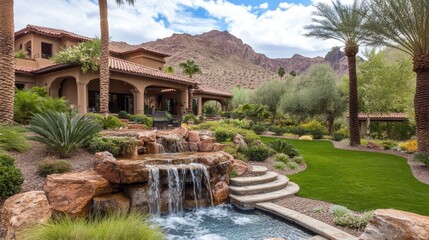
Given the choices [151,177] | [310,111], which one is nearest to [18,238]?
[151,177]

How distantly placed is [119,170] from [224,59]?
302 feet

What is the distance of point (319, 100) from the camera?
1089 inches

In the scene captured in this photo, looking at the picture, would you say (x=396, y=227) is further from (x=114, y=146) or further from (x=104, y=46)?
(x=104, y=46)

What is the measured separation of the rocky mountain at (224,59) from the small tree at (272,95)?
9902 millimetres

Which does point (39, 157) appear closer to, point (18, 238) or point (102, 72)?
point (18, 238)

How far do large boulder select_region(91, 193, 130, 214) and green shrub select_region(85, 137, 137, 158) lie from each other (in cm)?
250

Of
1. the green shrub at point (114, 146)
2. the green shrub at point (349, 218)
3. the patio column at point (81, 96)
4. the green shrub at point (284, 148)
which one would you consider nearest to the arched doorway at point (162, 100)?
the patio column at point (81, 96)

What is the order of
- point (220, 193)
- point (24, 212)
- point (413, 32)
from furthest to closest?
point (413, 32)
point (220, 193)
point (24, 212)

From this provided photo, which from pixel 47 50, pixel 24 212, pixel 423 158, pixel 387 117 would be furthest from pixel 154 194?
pixel 387 117

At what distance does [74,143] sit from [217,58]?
291 ft

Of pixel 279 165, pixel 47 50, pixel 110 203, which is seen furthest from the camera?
pixel 47 50

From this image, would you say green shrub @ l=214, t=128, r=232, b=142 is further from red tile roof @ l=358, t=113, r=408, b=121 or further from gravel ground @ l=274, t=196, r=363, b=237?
red tile roof @ l=358, t=113, r=408, b=121

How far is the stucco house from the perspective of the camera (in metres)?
19.6

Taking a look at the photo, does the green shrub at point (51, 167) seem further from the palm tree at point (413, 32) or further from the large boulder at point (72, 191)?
the palm tree at point (413, 32)
